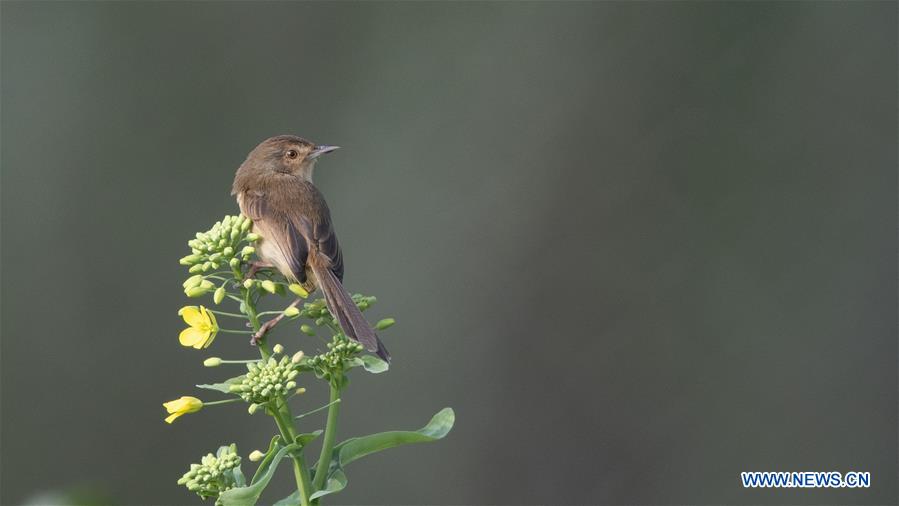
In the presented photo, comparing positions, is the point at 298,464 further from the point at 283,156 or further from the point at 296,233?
the point at 283,156

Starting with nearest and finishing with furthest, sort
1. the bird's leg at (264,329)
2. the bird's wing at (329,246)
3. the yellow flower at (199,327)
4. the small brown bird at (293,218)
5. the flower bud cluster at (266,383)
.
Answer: the flower bud cluster at (266,383)
the bird's leg at (264,329)
the yellow flower at (199,327)
the small brown bird at (293,218)
the bird's wing at (329,246)

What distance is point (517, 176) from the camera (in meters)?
9.58

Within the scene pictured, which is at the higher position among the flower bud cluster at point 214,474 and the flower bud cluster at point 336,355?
the flower bud cluster at point 336,355

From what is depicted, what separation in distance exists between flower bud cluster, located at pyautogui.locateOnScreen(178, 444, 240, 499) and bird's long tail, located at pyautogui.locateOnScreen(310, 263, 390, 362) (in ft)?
1.48

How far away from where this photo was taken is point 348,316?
2797 millimetres

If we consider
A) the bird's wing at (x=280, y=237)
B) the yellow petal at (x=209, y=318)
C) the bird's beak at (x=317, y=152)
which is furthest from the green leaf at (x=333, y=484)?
the bird's beak at (x=317, y=152)

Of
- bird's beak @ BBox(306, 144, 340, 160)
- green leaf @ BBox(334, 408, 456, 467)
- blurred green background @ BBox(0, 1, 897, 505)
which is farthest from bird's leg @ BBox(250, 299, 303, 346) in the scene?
blurred green background @ BBox(0, 1, 897, 505)

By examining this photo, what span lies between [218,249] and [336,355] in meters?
0.46

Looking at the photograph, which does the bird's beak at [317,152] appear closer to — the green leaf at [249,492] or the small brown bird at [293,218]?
the small brown bird at [293,218]

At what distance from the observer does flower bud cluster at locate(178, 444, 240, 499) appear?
2301 millimetres

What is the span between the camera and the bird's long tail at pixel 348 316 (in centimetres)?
263

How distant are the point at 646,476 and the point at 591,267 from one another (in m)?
1.99

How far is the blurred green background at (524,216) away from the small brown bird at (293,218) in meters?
4.21

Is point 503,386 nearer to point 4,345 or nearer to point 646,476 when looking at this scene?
point 646,476
